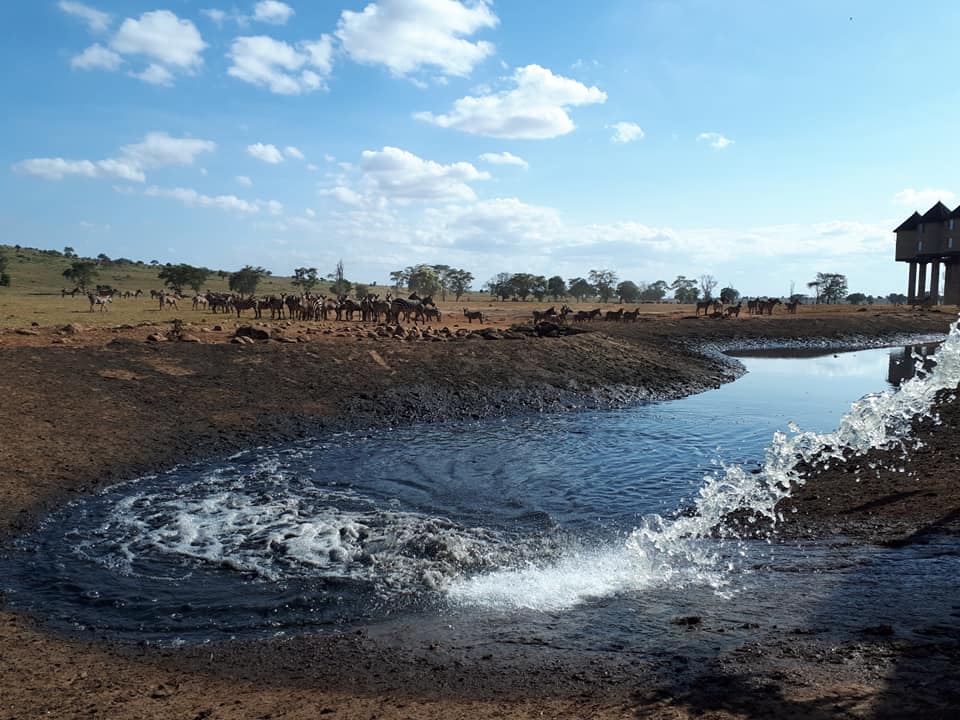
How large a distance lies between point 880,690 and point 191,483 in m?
9.82

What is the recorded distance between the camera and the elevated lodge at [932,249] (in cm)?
5806

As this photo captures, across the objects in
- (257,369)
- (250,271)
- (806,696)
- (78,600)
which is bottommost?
(78,600)

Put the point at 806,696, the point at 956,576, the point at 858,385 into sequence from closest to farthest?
the point at 806,696, the point at 956,576, the point at 858,385

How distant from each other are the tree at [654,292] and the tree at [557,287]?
19.8 metres

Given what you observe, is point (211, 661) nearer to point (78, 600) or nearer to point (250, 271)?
point (78, 600)

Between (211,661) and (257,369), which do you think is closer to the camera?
(211,661)

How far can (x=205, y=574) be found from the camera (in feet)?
24.7

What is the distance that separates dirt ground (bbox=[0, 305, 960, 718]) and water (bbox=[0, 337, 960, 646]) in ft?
1.82

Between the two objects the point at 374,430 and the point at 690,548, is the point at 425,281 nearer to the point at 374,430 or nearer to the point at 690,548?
the point at 374,430

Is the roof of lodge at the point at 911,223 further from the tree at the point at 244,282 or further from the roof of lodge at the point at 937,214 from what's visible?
the tree at the point at 244,282

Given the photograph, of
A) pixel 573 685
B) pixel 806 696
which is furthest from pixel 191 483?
pixel 806 696

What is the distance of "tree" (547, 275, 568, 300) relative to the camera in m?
102

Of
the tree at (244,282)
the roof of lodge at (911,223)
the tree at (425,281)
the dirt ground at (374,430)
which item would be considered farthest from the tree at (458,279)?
the dirt ground at (374,430)


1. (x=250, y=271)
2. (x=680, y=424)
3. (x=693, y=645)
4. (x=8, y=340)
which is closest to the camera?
(x=693, y=645)
